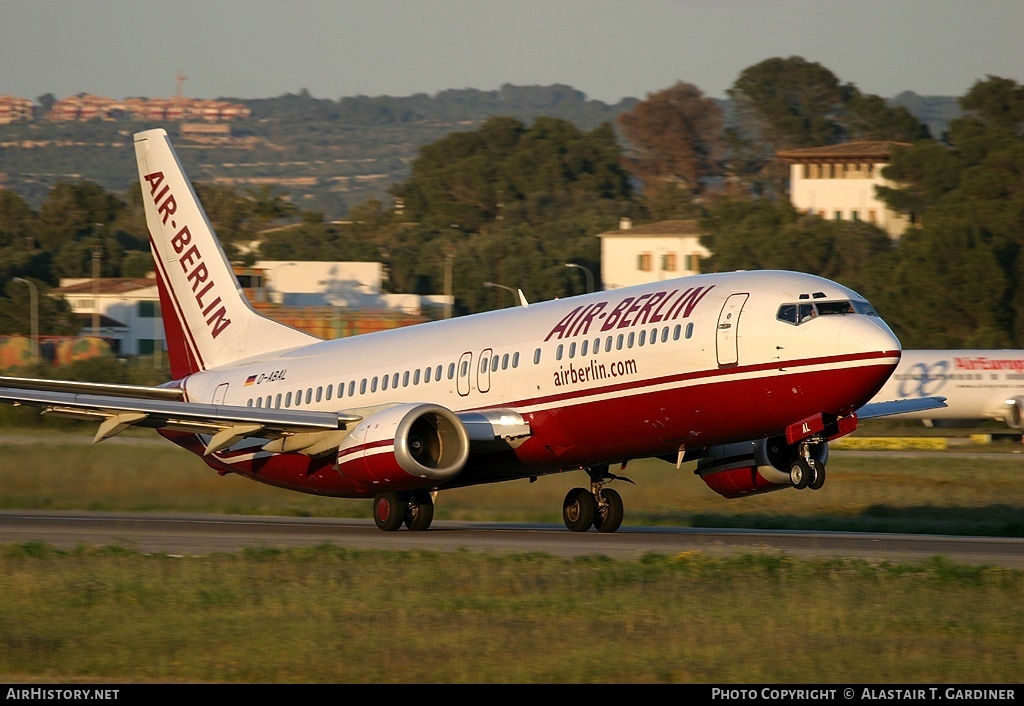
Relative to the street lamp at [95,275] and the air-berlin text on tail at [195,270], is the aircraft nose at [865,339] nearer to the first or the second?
the air-berlin text on tail at [195,270]

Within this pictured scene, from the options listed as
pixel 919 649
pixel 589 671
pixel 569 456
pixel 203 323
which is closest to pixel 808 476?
pixel 569 456

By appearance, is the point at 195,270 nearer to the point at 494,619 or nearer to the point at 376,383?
the point at 376,383

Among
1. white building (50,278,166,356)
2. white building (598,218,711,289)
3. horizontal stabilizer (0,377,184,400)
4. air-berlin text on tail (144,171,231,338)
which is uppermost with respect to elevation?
white building (598,218,711,289)

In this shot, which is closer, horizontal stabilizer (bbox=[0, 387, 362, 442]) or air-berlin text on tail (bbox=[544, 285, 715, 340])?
air-berlin text on tail (bbox=[544, 285, 715, 340])

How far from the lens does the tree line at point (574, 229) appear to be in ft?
332

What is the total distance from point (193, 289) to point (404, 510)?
31.9 ft

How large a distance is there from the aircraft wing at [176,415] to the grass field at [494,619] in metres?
4.49

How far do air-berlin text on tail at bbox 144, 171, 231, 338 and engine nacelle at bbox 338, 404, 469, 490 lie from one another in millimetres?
8570

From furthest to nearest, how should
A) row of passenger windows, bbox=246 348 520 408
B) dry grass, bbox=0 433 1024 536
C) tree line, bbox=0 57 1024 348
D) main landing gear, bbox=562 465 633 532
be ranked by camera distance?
1. tree line, bbox=0 57 1024 348
2. dry grass, bbox=0 433 1024 536
3. main landing gear, bbox=562 465 633 532
4. row of passenger windows, bbox=246 348 520 408

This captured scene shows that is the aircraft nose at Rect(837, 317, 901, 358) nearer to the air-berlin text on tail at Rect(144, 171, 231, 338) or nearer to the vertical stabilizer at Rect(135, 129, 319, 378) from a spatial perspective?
the vertical stabilizer at Rect(135, 129, 319, 378)

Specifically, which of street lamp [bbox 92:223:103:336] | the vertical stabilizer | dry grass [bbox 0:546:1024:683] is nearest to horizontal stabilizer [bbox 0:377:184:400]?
the vertical stabilizer

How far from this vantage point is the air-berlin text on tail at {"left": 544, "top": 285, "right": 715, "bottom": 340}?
25.8 meters

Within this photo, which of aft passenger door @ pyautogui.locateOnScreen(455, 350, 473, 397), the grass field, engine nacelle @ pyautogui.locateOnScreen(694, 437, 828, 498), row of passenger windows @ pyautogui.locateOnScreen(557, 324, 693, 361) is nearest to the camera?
the grass field
